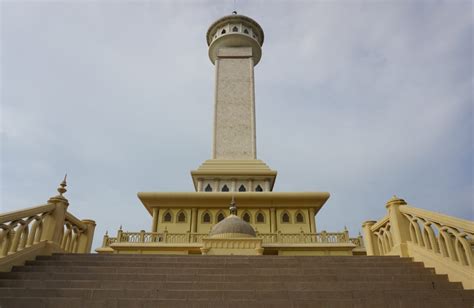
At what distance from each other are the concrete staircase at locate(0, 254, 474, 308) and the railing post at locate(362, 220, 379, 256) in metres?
1.92

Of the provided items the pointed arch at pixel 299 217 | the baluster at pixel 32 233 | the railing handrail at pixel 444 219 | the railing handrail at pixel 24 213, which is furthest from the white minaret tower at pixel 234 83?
the railing handrail at pixel 444 219

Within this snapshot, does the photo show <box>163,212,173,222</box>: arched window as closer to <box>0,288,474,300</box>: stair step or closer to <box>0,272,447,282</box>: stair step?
<box>0,272,447,282</box>: stair step

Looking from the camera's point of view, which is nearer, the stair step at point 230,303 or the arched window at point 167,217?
the stair step at point 230,303

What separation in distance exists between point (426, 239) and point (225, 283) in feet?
15.4

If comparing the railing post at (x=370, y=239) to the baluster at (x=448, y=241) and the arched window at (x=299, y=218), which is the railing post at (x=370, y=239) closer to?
the baluster at (x=448, y=241)

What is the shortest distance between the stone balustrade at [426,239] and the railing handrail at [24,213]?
28.5 feet

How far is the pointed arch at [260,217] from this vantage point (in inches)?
901

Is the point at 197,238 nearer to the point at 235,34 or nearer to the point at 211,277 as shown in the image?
the point at 211,277

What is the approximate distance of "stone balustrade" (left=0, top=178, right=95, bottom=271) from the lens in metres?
6.97

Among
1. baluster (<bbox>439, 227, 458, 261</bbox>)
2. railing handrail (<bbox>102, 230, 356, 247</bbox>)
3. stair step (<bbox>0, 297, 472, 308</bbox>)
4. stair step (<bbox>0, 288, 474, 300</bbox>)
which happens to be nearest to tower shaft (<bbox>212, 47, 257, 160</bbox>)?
railing handrail (<bbox>102, 230, 356, 247</bbox>)

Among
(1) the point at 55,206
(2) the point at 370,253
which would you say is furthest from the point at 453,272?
(1) the point at 55,206

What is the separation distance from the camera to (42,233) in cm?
823

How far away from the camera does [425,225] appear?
7.32 m

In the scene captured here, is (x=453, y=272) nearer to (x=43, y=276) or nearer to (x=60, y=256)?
(x=43, y=276)
